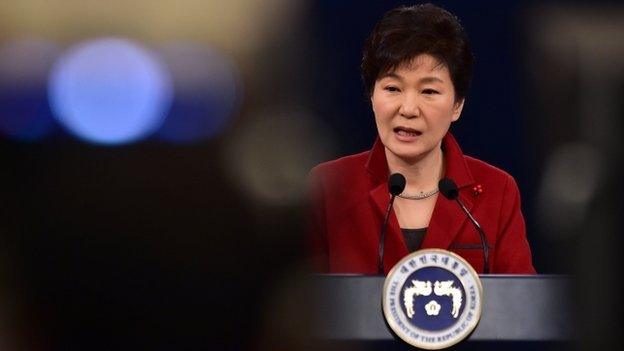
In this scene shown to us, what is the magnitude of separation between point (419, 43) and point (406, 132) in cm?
23

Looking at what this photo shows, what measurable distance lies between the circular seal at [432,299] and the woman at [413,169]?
323 mm

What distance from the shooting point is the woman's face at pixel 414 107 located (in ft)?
8.55

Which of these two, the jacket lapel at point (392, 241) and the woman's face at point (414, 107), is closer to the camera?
the jacket lapel at point (392, 241)

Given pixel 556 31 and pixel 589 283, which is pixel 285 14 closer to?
pixel 556 31

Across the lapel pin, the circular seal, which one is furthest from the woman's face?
the circular seal

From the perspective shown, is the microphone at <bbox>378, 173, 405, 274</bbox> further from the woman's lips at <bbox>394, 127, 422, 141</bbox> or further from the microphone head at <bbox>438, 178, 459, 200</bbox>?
the woman's lips at <bbox>394, 127, 422, 141</bbox>

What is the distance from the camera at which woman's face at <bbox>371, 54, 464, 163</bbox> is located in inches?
103

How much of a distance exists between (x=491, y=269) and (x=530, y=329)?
35 cm

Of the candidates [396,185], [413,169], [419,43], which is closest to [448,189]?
[396,185]

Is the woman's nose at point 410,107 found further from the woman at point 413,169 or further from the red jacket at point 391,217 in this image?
the red jacket at point 391,217

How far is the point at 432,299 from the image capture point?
85.8 inches

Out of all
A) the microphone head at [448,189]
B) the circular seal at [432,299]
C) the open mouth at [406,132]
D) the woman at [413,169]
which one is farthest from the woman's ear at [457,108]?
the circular seal at [432,299]

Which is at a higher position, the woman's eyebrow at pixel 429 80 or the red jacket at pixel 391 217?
the woman's eyebrow at pixel 429 80

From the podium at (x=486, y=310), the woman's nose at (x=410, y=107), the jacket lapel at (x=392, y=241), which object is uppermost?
the woman's nose at (x=410, y=107)
